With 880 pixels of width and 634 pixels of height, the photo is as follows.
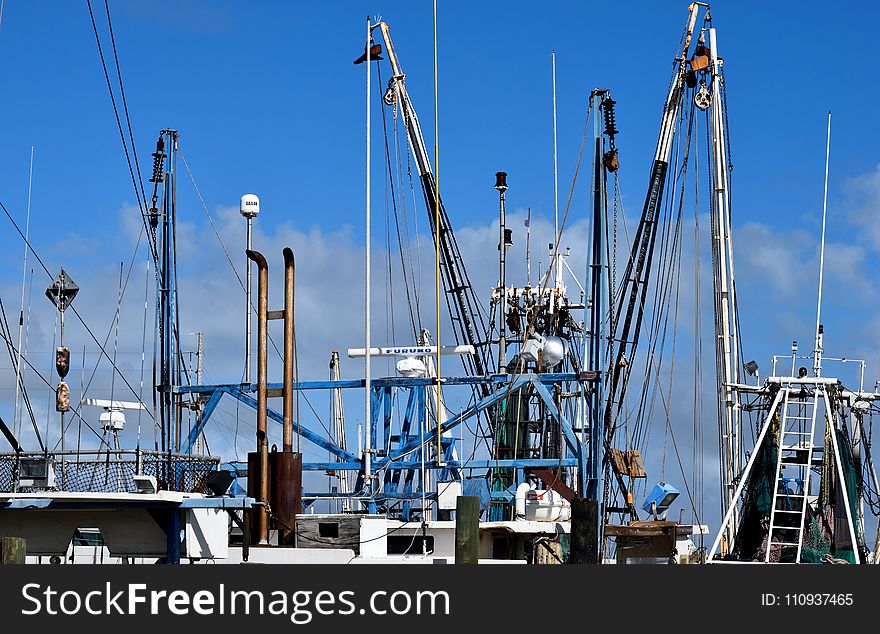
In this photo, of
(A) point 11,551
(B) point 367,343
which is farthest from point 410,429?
(A) point 11,551

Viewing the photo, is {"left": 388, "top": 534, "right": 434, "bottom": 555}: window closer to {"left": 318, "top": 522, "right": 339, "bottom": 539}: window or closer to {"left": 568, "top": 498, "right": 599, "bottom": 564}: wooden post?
{"left": 318, "top": 522, "right": 339, "bottom": 539}: window

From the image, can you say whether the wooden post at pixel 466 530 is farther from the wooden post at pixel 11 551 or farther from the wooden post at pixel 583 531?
the wooden post at pixel 11 551

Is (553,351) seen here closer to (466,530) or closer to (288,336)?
(288,336)

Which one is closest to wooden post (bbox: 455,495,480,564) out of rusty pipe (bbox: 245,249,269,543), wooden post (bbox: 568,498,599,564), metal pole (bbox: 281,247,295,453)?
wooden post (bbox: 568,498,599,564)

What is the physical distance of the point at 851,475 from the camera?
112ft

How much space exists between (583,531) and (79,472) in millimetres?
9219

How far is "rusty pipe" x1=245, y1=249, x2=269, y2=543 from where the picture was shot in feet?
92.5

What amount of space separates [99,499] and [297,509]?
4.65 m

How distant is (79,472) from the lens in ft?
89.6

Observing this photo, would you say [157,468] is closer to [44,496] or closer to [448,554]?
[44,496]

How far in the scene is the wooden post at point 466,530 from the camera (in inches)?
1001

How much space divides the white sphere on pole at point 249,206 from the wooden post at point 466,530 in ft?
32.7

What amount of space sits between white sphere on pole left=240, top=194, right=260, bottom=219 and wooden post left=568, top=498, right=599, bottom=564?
34.3 feet
